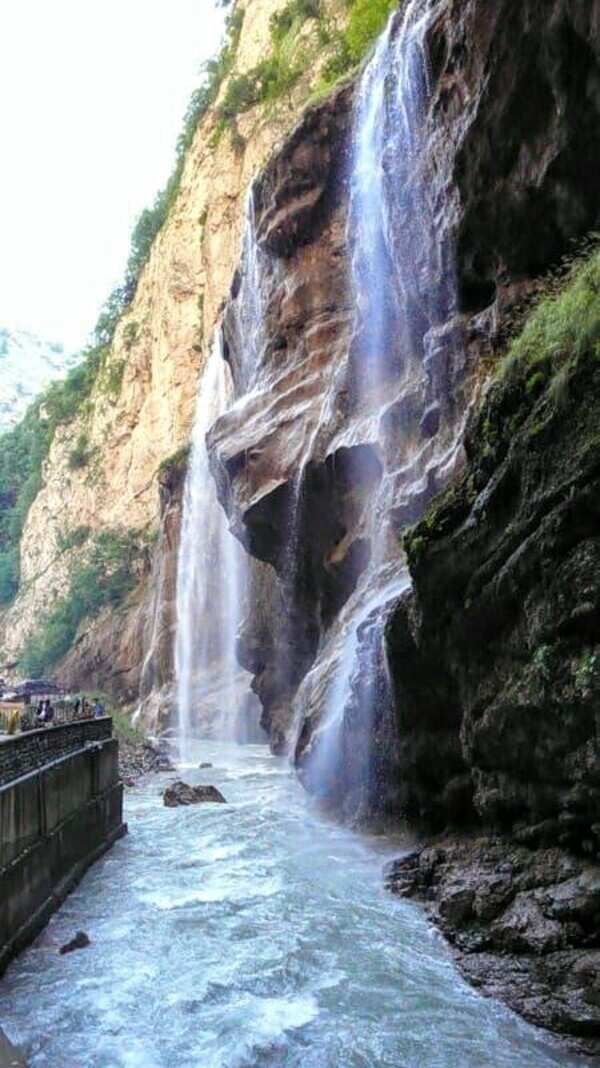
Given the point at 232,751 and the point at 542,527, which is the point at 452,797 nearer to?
the point at 542,527

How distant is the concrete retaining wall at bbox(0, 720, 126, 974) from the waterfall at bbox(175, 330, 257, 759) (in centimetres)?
2089

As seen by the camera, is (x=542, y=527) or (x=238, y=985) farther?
(x=542, y=527)

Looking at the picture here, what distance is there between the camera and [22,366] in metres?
184

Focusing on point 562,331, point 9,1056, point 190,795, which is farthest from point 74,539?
point 9,1056

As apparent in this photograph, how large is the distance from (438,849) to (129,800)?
11818mm

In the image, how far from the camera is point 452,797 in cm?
1291

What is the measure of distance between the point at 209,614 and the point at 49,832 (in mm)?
28104

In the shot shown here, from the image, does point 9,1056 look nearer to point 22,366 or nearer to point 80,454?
point 80,454

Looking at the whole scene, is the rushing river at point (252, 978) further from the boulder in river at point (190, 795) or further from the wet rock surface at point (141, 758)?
the wet rock surface at point (141, 758)

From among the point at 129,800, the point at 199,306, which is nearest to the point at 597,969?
the point at 129,800

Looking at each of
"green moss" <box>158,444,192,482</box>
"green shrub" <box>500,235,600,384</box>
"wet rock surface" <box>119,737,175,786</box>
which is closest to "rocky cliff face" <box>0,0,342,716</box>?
"green moss" <box>158,444,192,482</box>

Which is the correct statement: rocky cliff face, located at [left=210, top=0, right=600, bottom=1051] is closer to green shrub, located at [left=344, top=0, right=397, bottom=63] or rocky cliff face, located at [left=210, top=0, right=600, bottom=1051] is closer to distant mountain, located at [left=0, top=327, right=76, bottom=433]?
green shrub, located at [left=344, top=0, right=397, bottom=63]

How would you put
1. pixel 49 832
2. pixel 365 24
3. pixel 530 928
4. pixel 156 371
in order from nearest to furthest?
pixel 530 928 → pixel 49 832 → pixel 365 24 → pixel 156 371

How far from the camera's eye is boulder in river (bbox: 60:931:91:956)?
34.0 ft
